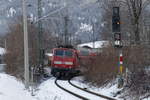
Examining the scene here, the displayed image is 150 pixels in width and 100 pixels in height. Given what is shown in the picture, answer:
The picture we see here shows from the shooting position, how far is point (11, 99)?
10.5 metres

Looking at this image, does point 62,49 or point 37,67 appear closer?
point 62,49

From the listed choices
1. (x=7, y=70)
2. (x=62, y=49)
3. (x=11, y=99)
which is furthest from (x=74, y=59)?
(x=11, y=99)

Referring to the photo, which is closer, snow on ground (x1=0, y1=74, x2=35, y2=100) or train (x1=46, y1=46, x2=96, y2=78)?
snow on ground (x1=0, y1=74, x2=35, y2=100)

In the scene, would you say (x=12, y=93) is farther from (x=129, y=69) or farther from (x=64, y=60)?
(x=64, y=60)

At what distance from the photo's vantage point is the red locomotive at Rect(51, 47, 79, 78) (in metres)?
33.5

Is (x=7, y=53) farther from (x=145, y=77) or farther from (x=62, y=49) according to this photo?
(x=145, y=77)

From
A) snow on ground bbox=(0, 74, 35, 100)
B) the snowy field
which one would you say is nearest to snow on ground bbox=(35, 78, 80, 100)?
the snowy field

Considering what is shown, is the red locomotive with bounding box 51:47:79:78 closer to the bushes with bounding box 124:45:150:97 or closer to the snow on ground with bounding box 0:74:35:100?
the bushes with bounding box 124:45:150:97

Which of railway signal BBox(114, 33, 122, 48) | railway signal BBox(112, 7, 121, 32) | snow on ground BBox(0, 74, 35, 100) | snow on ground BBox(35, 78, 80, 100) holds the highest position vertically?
railway signal BBox(112, 7, 121, 32)

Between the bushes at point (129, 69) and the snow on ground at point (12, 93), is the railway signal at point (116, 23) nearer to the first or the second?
the bushes at point (129, 69)

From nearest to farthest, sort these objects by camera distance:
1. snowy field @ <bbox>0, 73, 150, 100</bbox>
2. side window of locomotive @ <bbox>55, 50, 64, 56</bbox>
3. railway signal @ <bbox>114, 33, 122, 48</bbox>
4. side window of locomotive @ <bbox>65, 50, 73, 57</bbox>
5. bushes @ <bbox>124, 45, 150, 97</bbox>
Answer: snowy field @ <bbox>0, 73, 150, 100</bbox> → bushes @ <bbox>124, 45, 150, 97</bbox> → railway signal @ <bbox>114, 33, 122, 48</bbox> → side window of locomotive @ <bbox>65, 50, 73, 57</bbox> → side window of locomotive @ <bbox>55, 50, 64, 56</bbox>

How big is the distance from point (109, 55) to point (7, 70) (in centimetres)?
1809

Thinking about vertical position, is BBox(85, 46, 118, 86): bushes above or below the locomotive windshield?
below

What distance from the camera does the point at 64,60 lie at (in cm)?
3362
